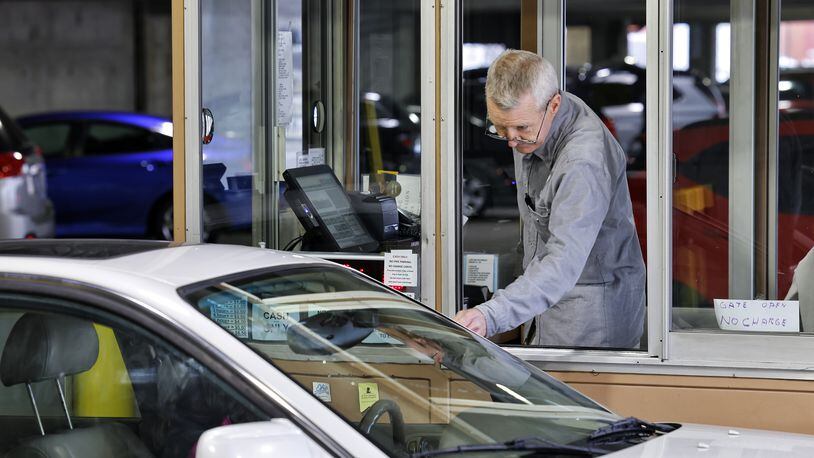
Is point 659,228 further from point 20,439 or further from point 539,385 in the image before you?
point 20,439

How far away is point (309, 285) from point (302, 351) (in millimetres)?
315

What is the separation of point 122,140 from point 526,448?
10112mm

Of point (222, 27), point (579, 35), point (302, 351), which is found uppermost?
point (579, 35)

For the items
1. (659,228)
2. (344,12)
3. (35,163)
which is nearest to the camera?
(659,228)

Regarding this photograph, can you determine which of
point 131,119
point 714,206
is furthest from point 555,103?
point 131,119

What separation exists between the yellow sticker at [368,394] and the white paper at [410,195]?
68.6 inches

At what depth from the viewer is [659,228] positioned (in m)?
4.34

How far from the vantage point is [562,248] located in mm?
3805

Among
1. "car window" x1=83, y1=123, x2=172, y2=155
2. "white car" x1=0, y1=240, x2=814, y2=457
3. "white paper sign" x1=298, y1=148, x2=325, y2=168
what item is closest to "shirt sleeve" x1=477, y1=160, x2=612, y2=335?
"white car" x1=0, y1=240, x2=814, y2=457

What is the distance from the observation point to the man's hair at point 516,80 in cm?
393

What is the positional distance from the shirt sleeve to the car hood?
68 cm

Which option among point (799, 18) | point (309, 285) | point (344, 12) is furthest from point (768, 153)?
point (309, 285)

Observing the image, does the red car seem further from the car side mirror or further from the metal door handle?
the car side mirror

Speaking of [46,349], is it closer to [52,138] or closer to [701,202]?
[701,202]
